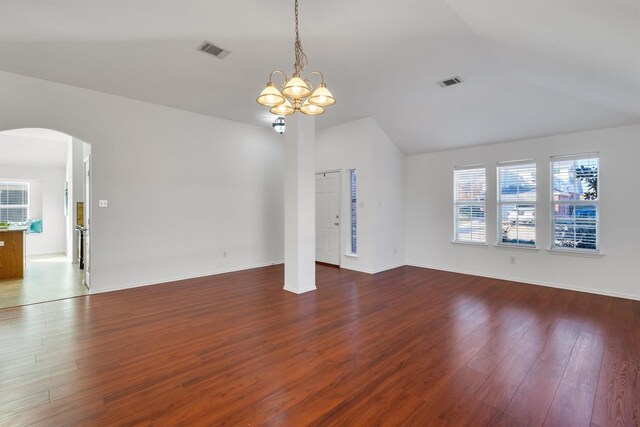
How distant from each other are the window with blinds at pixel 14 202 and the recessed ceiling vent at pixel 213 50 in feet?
27.2

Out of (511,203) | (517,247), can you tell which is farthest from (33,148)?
(517,247)

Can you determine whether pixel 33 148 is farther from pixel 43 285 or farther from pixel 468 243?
pixel 468 243

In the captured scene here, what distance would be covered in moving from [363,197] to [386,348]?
348cm

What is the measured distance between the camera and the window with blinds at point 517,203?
17.0 feet

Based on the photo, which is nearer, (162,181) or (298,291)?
(298,291)

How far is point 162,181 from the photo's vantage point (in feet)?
16.7

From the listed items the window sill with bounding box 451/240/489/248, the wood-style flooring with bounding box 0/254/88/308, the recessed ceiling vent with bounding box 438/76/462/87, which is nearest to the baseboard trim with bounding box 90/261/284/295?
the wood-style flooring with bounding box 0/254/88/308

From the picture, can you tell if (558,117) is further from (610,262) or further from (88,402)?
(88,402)

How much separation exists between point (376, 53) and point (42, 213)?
385 inches

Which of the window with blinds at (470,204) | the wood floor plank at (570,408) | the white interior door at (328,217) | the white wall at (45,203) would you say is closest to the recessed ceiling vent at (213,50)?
the white interior door at (328,217)

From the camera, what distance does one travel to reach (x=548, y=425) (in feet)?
5.93

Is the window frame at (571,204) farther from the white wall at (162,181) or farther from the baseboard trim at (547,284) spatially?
the white wall at (162,181)

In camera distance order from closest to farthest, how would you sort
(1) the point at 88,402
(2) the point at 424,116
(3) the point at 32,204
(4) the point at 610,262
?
(1) the point at 88,402
(4) the point at 610,262
(2) the point at 424,116
(3) the point at 32,204

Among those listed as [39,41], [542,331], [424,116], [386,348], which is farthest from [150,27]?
[542,331]
